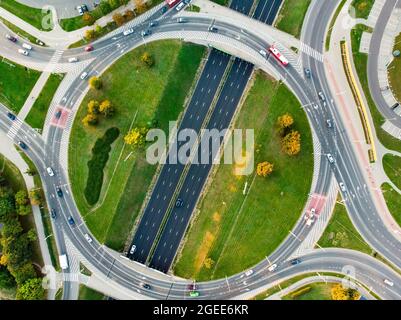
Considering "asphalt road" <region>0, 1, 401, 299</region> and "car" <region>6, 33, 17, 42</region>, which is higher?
"car" <region>6, 33, 17, 42</region>

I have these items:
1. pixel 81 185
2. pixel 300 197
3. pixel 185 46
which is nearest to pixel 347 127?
pixel 300 197

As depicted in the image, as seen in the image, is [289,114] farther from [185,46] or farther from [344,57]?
[185,46]

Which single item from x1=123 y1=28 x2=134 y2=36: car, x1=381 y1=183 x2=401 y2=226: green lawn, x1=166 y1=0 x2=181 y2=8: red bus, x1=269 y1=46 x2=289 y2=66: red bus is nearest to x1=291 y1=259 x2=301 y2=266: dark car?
x1=381 y1=183 x2=401 y2=226: green lawn

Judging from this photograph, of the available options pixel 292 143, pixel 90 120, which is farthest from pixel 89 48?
pixel 292 143

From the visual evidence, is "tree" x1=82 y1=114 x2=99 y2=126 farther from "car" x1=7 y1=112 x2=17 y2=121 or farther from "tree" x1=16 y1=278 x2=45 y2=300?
"tree" x1=16 y1=278 x2=45 y2=300

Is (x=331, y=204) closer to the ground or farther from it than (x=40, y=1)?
closer to the ground
